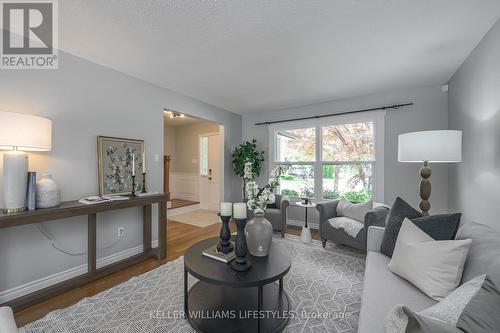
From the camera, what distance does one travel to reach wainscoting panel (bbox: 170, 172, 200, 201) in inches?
236

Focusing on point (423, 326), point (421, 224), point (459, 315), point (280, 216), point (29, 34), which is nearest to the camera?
point (423, 326)

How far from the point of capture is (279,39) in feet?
6.49

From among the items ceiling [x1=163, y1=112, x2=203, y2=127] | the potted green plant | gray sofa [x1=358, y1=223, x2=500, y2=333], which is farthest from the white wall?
gray sofa [x1=358, y1=223, x2=500, y2=333]

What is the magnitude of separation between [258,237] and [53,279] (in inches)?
85.5

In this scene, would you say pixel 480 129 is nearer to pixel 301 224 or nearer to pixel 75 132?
pixel 301 224

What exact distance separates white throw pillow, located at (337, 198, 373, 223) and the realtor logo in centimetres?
370

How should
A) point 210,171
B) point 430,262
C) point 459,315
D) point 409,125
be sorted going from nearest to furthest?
point 459,315
point 430,262
point 409,125
point 210,171

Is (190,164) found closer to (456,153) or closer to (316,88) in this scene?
(316,88)

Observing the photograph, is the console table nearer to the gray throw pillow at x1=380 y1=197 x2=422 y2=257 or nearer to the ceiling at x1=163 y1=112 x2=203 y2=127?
the gray throw pillow at x1=380 y1=197 x2=422 y2=257

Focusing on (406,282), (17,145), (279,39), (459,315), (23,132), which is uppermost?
(279,39)

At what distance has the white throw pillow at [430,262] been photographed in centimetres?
116

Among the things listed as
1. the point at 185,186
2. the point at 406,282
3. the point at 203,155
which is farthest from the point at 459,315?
the point at 185,186

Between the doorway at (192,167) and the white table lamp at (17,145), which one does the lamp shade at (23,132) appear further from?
the doorway at (192,167)

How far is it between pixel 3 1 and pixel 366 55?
3.19 m
